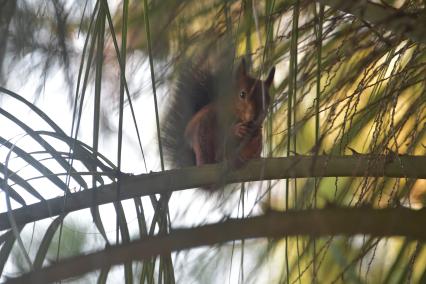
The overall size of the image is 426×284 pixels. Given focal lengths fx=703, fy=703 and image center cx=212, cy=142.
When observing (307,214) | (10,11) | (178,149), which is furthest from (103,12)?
(178,149)

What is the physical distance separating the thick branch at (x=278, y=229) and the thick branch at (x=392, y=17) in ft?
0.56

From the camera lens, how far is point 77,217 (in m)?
0.76

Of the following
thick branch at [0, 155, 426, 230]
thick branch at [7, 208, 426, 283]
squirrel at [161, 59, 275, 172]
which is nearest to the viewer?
thick branch at [7, 208, 426, 283]

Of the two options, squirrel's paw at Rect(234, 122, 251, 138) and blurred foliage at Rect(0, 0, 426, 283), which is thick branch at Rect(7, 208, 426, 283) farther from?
squirrel's paw at Rect(234, 122, 251, 138)

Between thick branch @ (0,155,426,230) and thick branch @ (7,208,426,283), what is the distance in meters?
0.06

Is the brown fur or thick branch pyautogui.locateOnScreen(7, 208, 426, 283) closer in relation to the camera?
thick branch pyautogui.locateOnScreen(7, 208, 426, 283)

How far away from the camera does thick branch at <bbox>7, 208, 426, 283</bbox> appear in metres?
0.56

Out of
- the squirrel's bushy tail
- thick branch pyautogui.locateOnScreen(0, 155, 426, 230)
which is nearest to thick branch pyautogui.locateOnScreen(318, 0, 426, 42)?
thick branch pyautogui.locateOnScreen(0, 155, 426, 230)

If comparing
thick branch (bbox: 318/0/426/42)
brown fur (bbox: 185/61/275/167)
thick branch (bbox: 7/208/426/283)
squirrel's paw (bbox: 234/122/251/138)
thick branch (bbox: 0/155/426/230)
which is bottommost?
thick branch (bbox: 7/208/426/283)

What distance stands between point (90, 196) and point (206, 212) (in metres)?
0.20

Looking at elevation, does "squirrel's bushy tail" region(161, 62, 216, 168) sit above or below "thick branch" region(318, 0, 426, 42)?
above

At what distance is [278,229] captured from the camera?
0.60 m

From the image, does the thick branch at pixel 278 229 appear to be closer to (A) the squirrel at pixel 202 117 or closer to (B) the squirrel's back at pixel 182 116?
(A) the squirrel at pixel 202 117

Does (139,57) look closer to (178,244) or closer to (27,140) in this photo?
(27,140)
